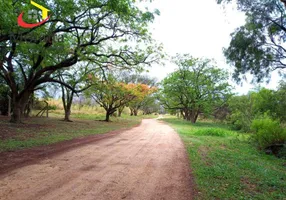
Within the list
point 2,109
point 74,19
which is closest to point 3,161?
point 74,19

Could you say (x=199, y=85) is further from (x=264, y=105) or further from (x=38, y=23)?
(x=38, y=23)

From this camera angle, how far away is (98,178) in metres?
4.62

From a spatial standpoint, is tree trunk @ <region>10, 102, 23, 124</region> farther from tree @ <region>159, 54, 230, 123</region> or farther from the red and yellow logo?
tree @ <region>159, 54, 230, 123</region>

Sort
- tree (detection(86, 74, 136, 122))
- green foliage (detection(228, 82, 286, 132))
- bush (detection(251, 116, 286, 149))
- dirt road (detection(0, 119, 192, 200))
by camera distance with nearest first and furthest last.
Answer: dirt road (detection(0, 119, 192, 200)) → bush (detection(251, 116, 286, 149)) → green foliage (detection(228, 82, 286, 132)) → tree (detection(86, 74, 136, 122))

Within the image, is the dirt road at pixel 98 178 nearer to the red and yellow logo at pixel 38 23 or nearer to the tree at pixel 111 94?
the red and yellow logo at pixel 38 23

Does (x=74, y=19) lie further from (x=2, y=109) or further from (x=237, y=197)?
(x=2, y=109)

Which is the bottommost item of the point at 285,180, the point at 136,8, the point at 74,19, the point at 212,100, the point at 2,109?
the point at 285,180

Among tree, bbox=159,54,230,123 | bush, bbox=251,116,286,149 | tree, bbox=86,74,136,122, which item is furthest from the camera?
tree, bbox=159,54,230,123

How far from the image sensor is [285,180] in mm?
5422

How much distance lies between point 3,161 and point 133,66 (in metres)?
10.7

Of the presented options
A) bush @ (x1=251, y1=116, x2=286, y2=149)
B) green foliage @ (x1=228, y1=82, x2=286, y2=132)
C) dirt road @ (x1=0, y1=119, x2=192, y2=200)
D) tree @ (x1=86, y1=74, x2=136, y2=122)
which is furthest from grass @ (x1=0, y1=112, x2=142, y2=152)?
green foliage @ (x1=228, y1=82, x2=286, y2=132)

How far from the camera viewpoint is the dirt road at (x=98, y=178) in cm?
380

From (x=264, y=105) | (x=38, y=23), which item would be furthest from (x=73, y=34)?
(x=264, y=105)

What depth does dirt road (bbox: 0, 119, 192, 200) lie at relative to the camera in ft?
12.5
